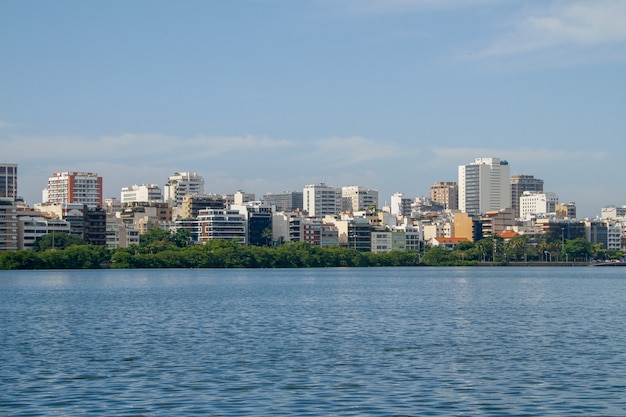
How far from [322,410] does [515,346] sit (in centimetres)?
1570

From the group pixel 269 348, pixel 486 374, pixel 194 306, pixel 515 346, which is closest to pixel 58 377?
pixel 269 348

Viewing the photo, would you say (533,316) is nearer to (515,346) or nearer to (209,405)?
(515,346)

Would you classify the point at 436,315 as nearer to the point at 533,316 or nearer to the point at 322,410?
the point at 533,316

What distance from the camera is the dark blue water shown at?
2648 cm

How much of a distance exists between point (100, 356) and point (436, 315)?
2422 cm

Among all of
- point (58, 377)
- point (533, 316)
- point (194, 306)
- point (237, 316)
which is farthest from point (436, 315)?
point (58, 377)

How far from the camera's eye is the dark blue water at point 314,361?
2648 cm

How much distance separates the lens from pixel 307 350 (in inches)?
1500

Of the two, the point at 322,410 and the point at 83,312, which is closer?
the point at 322,410

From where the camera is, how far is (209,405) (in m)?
26.2

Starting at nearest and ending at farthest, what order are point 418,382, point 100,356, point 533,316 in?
point 418,382, point 100,356, point 533,316

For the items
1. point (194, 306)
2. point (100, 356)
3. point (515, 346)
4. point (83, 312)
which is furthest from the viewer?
point (194, 306)

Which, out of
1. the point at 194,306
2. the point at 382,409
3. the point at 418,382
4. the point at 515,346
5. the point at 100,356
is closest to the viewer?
the point at 382,409

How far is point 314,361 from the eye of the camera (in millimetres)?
34688
